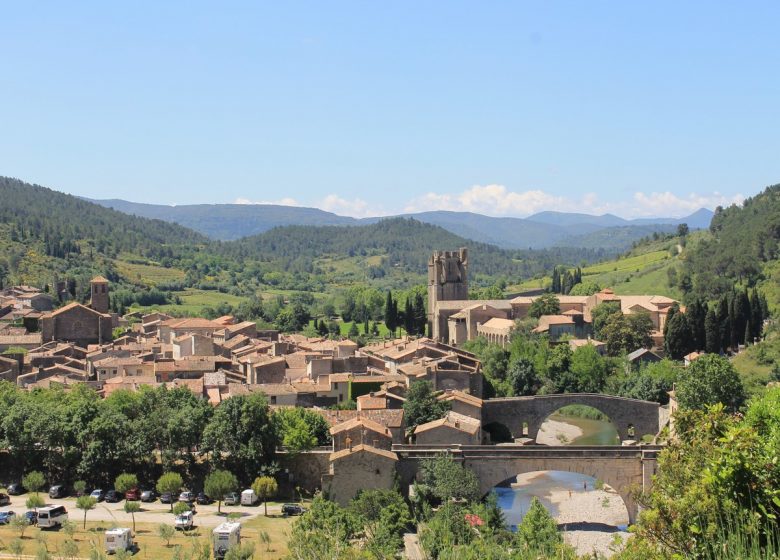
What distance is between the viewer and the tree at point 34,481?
3847 cm

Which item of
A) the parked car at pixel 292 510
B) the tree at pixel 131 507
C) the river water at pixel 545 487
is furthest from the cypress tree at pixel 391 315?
the tree at pixel 131 507

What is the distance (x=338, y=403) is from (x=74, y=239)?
4946 inches

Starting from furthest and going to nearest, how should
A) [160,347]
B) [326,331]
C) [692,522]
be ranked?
[326,331]
[160,347]
[692,522]

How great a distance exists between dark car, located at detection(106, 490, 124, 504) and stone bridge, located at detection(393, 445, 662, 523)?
1058 centimetres

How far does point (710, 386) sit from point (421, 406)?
46.1 feet

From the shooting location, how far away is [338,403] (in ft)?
167

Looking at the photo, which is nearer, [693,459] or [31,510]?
[693,459]

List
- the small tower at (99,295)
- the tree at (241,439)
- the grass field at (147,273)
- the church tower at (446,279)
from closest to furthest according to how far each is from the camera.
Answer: the tree at (241,439) → the small tower at (99,295) → the church tower at (446,279) → the grass field at (147,273)

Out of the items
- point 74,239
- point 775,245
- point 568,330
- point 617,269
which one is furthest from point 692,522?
point 74,239

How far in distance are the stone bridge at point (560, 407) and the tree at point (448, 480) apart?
12.4 meters

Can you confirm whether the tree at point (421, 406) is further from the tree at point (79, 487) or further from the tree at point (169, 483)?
the tree at point (79, 487)

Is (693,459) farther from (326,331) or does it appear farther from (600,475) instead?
(326,331)

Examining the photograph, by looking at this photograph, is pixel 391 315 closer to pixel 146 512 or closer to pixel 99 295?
pixel 99 295

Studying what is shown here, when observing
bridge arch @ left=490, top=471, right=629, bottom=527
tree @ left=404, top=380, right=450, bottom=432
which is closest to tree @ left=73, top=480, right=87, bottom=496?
tree @ left=404, top=380, right=450, bottom=432
